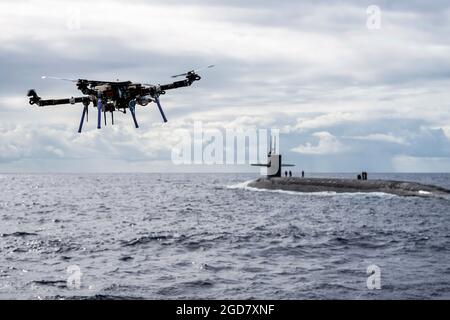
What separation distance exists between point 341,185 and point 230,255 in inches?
2490

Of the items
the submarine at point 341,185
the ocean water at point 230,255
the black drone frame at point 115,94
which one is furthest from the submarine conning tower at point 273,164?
the black drone frame at point 115,94

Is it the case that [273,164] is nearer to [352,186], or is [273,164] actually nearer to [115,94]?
[352,186]

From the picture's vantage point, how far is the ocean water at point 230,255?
84.4 feet

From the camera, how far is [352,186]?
9319 centimetres

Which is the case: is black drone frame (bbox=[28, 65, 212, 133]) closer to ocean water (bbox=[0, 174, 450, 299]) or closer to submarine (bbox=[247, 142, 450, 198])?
ocean water (bbox=[0, 174, 450, 299])

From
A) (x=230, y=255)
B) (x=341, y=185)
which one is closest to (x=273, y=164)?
(x=341, y=185)

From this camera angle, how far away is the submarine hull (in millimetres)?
78938

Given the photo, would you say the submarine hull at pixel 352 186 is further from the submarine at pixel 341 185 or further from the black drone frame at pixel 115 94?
the black drone frame at pixel 115 94

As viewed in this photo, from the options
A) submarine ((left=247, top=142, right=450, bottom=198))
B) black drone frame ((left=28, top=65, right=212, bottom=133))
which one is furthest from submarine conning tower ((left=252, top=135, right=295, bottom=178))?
black drone frame ((left=28, top=65, right=212, bottom=133))

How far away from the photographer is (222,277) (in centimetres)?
2828
